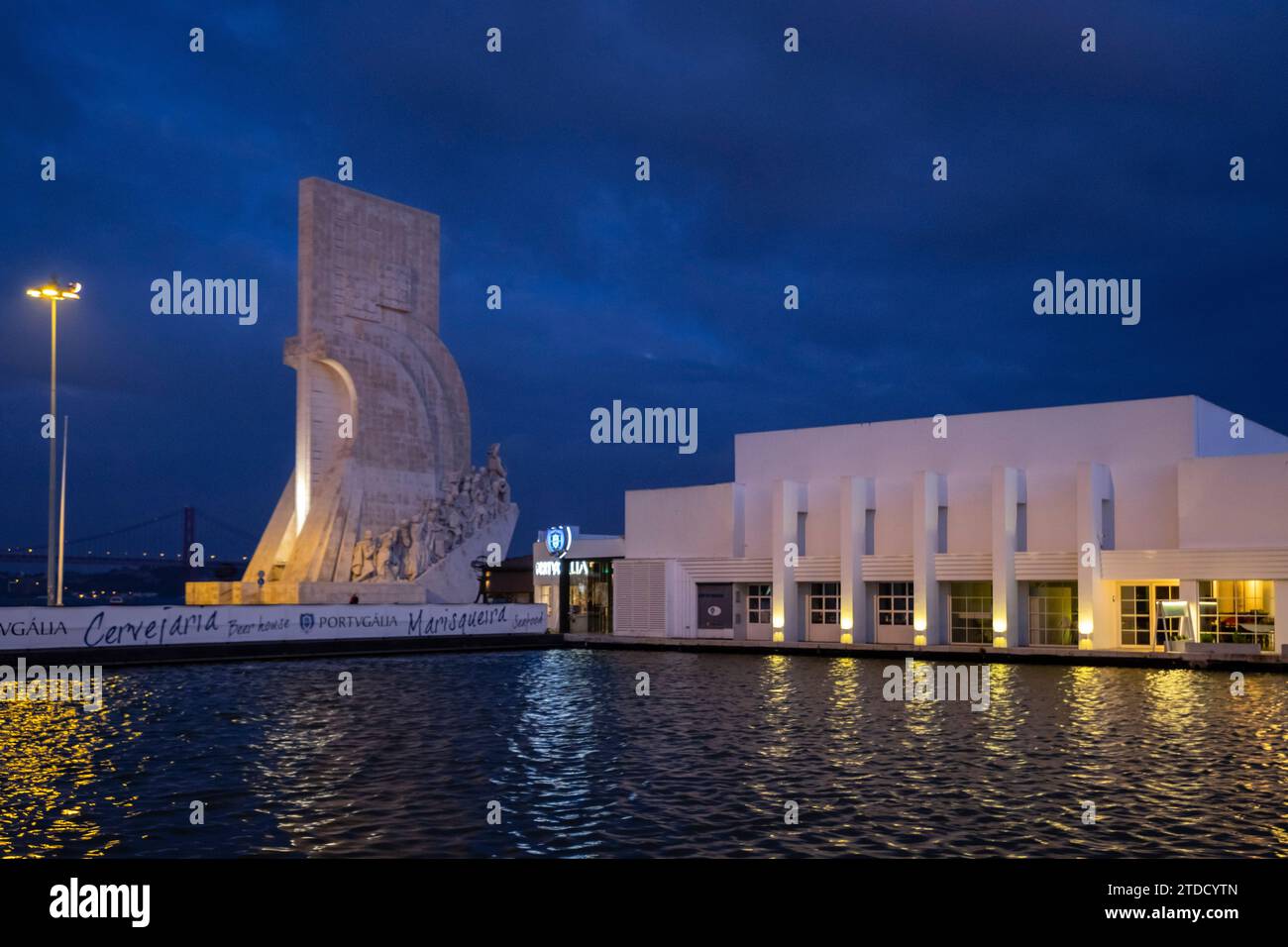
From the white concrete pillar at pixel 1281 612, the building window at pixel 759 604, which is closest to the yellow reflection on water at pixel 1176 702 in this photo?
the white concrete pillar at pixel 1281 612

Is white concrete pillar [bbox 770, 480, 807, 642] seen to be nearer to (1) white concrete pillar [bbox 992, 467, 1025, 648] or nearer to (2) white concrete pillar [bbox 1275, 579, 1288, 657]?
(1) white concrete pillar [bbox 992, 467, 1025, 648]

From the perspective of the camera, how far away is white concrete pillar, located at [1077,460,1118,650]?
40938mm

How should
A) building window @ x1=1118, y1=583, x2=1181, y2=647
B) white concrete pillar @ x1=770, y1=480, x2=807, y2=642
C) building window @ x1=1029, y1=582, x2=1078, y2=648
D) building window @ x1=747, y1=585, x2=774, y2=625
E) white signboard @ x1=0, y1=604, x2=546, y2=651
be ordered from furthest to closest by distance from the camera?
building window @ x1=747, y1=585, x2=774, y2=625
white concrete pillar @ x1=770, y1=480, x2=807, y2=642
building window @ x1=1029, y1=582, x2=1078, y2=648
building window @ x1=1118, y1=583, x2=1181, y2=647
white signboard @ x1=0, y1=604, x2=546, y2=651

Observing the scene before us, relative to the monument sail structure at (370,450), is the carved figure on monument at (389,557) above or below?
below

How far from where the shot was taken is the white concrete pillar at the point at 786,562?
4841cm

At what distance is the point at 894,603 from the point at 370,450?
2374cm

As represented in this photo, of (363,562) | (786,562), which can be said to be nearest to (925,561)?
(786,562)

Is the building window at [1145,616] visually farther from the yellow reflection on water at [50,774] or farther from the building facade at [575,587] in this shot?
the yellow reflection on water at [50,774]

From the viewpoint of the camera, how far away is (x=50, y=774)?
15.4 meters

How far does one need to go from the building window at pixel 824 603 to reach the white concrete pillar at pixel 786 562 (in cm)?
61

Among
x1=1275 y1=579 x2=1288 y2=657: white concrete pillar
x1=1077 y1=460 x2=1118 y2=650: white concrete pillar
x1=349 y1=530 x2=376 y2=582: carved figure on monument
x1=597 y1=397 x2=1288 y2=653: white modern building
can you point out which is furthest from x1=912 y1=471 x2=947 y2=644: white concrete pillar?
x1=349 y1=530 x2=376 y2=582: carved figure on monument

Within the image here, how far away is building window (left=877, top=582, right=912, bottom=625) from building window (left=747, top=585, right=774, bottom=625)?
490 cm

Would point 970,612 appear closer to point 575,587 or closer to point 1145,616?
point 1145,616
